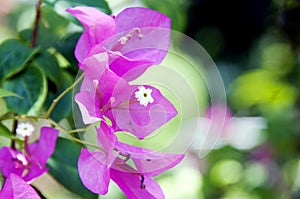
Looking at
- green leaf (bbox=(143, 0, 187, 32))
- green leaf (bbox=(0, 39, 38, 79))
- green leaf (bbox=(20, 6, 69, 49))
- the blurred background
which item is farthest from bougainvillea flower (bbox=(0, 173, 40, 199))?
the blurred background

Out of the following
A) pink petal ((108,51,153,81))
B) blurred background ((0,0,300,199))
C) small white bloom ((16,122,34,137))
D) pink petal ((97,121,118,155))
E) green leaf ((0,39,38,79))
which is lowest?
blurred background ((0,0,300,199))

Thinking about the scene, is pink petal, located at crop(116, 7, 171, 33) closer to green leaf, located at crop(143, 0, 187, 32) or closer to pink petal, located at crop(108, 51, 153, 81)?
pink petal, located at crop(108, 51, 153, 81)

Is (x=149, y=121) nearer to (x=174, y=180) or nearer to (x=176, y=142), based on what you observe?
(x=176, y=142)

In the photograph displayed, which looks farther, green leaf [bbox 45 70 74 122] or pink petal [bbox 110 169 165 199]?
green leaf [bbox 45 70 74 122]

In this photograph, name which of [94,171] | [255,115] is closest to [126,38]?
[94,171]

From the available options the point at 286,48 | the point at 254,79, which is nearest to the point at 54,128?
the point at 254,79

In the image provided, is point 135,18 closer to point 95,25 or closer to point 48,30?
point 95,25
